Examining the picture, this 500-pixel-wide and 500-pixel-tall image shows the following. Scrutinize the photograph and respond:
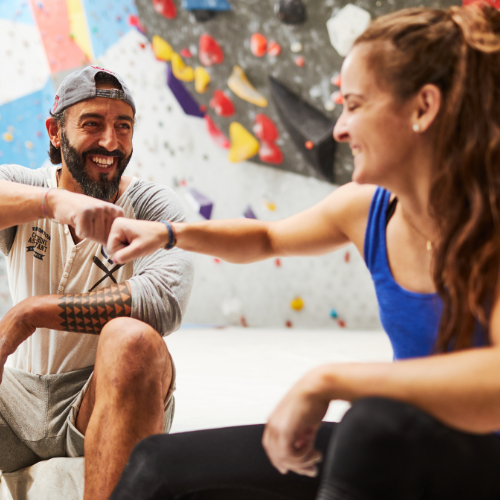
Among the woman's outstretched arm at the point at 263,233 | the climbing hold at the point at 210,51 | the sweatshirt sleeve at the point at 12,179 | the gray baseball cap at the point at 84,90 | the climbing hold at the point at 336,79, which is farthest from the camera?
the climbing hold at the point at 210,51

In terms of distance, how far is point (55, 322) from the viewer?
125cm

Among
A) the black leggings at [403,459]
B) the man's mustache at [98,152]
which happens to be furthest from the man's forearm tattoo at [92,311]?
the black leggings at [403,459]

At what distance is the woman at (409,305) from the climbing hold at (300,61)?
2214 mm

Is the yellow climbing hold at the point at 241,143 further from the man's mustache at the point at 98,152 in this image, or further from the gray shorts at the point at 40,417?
the gray shorts at the point at 40,417

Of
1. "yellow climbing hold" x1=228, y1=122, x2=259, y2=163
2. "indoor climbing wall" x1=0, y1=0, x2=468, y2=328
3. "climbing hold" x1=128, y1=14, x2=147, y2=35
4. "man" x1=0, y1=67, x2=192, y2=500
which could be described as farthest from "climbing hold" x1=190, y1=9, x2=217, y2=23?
Result: "man" x1=0, y1=67, x2=192, y2=500

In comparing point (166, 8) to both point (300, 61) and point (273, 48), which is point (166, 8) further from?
point (300, 61)

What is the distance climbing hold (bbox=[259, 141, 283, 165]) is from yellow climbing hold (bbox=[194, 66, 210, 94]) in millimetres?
491

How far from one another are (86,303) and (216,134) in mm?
2258

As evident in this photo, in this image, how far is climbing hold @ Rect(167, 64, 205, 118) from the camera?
3.36 meters

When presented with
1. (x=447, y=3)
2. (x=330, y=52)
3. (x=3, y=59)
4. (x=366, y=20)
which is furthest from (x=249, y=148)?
(x=3, y=59)

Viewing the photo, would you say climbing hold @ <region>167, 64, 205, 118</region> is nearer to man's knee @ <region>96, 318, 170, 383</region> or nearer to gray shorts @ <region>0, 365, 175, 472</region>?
gray shorts @ <region>0, 365, 175, 472</region>

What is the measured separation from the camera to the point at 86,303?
4.15ft

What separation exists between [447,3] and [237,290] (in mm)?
1928

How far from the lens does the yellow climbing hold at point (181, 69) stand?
3.32 meters
